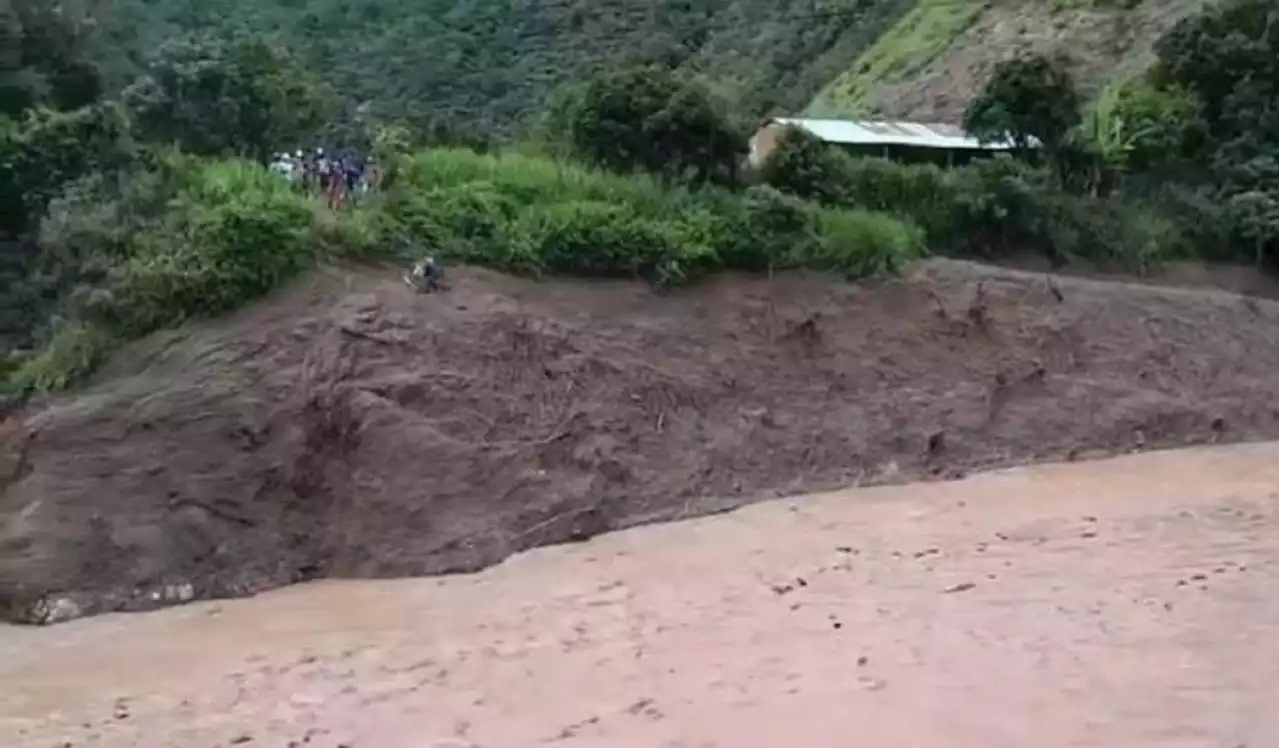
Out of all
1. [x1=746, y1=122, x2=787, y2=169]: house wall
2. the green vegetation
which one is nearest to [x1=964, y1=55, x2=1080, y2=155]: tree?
[x1=746, y1=122, x2=787, y2=169]: house wall

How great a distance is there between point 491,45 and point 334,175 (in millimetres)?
19708

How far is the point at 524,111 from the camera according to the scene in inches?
1330

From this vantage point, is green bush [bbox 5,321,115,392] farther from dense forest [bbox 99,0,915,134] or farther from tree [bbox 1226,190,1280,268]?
tree [bbox 1226,190,1280,268]

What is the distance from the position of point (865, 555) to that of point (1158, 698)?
4685 mm

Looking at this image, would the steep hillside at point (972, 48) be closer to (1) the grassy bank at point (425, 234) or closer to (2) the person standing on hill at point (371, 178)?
(1) the grassy bank at point (425, 234)

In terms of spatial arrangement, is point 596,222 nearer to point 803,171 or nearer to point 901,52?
point 803,171

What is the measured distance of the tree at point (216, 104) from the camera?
21.1 metres

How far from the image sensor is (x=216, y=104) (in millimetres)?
21203

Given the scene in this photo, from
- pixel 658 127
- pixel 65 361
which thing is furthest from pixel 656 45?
pixel 65 361

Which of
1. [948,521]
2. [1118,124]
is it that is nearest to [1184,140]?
[1118,124]

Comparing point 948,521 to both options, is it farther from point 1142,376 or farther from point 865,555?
point 1142,376

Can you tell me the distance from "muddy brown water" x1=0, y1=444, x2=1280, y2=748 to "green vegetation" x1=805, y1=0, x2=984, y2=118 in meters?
24.7

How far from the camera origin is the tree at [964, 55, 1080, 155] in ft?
74.7

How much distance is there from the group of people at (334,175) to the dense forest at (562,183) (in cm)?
32
